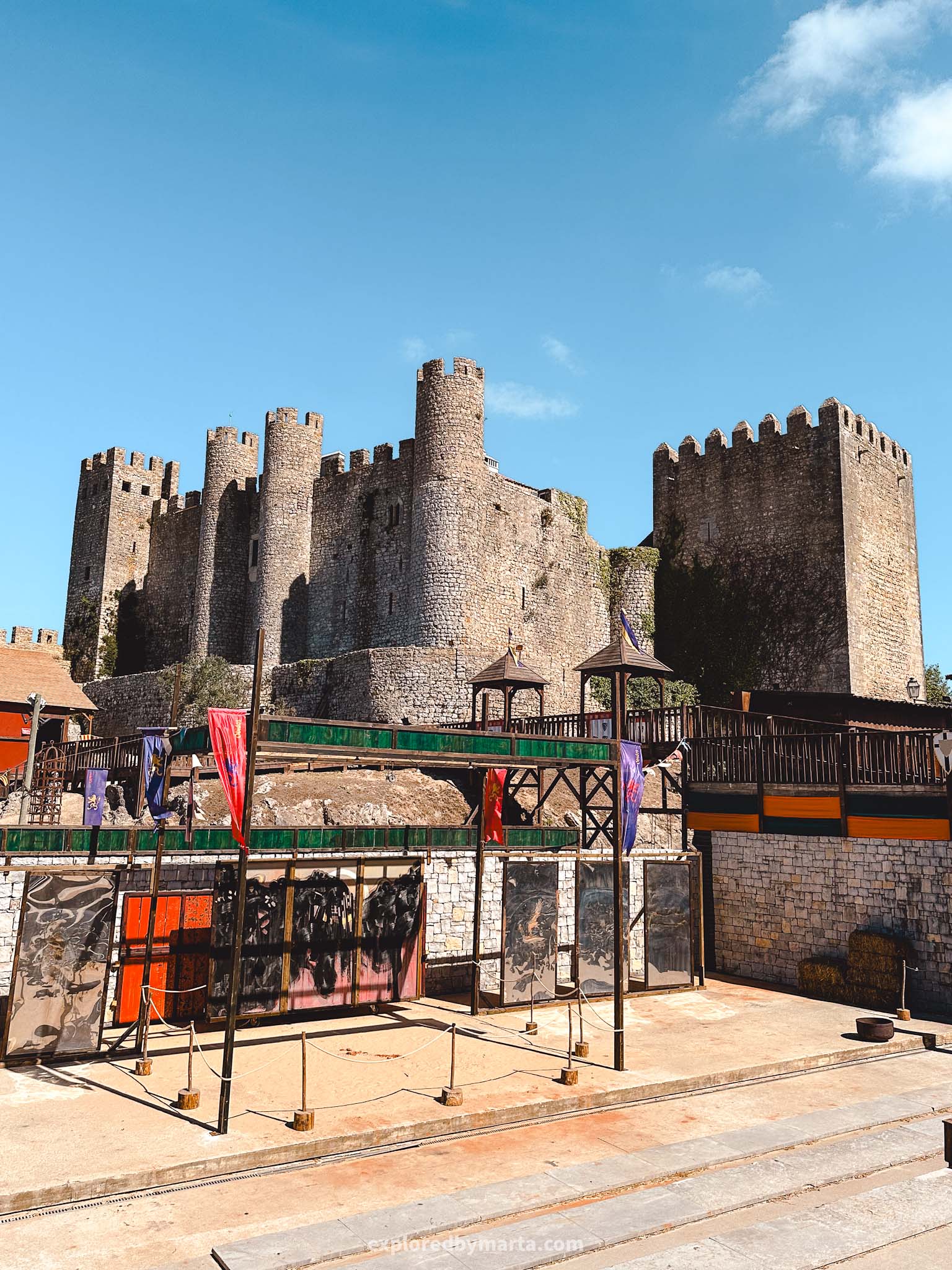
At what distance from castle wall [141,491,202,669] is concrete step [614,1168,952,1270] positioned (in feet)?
131

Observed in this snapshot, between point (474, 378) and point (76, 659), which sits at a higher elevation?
point (474, 378)

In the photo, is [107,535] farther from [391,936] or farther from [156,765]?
[391,936]

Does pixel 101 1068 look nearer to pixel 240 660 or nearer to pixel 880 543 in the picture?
pixel 240 660

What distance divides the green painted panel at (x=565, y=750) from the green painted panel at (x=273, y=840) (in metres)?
3.87

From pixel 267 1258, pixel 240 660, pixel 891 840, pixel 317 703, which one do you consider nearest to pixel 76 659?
pixel 240 660

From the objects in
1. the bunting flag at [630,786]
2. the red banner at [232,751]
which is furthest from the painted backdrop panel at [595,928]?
the red banner at [232,751]

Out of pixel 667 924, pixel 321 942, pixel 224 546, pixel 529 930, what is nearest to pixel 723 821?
pixel 667 924

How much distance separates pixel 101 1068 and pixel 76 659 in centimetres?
Result: 3853

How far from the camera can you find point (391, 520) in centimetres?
3831

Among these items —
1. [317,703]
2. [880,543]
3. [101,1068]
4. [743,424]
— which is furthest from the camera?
[743,424]

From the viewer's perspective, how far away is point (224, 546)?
42.5 meters

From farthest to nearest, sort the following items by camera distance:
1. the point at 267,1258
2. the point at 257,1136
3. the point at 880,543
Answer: the point at 880,543 < the point at 257,1136 < the point at 267,1258

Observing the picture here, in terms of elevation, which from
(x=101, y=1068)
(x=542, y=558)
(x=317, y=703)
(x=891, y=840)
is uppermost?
(x=542, y=558)

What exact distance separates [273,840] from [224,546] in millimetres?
29872
